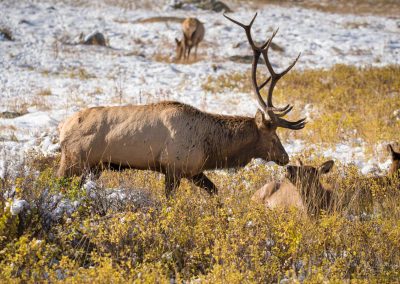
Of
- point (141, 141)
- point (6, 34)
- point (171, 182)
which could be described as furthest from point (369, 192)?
point (6, 34)

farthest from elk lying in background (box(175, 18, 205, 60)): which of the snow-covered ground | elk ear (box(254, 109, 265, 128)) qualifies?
elk ear (box(254, 109, 265, 128))

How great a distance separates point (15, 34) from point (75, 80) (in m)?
6.68

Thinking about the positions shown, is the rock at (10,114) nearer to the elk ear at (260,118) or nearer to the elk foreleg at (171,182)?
the elk foreleg at (171,182)

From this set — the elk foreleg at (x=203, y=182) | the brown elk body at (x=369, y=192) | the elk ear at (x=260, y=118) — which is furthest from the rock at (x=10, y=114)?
the brown elk body at (x=369, y=192)

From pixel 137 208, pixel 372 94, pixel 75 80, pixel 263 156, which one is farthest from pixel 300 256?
pixel 75 80

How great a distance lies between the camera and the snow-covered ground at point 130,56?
11766 mm

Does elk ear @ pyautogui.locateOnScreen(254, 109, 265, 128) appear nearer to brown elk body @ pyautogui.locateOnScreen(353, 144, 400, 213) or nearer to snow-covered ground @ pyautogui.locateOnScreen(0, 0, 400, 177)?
brown elk body @ pyautogui.locateOnScreen(353, 144, 400, 213)

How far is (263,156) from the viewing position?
7648 millimetres

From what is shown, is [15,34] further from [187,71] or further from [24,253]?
[24,253]

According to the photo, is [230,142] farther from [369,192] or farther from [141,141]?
[369,192]

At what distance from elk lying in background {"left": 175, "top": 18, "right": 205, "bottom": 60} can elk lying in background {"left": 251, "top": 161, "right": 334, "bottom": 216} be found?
1312 cm

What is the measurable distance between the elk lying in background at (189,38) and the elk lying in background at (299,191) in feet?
43.0

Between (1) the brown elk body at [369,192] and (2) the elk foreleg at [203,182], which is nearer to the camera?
(1) the brown elk body at [369,192]

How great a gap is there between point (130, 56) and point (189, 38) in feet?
9.37
